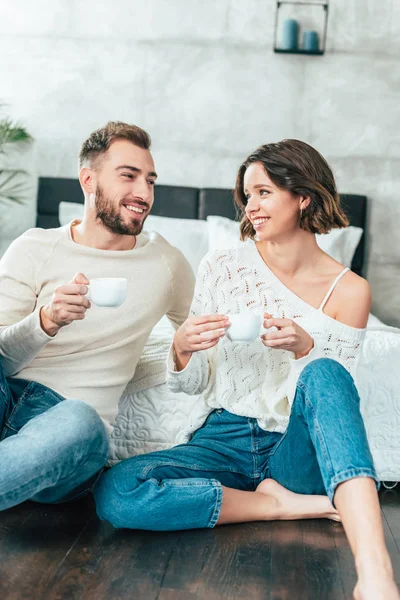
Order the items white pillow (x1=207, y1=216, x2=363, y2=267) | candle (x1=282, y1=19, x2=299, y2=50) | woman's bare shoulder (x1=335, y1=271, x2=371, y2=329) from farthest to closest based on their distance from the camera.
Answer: candle (x1=282, y1=19, x2=299, y2=50) < white pillow (x1=207, y1=216, x2=363, y2=267) < woman's bare shoulder (x1=335, y1=271, x2=371, y2=329)

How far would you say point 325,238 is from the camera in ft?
12.4

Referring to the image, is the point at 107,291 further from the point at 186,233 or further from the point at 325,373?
the point at 186,233

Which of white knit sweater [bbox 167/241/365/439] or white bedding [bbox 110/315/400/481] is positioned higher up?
white knit sweater [bbox 167/241/365/439]

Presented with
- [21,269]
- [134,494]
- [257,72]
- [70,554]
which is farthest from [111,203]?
[257,72]

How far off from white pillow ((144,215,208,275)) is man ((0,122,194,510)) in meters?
1.45

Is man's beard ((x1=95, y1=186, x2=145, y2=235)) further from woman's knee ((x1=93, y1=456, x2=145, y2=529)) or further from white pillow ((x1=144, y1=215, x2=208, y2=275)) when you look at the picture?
white pillow ((x1=144, y1=215, x2=208, y2=275))

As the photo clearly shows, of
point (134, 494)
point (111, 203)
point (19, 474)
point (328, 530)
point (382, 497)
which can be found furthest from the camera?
point (382, 497)

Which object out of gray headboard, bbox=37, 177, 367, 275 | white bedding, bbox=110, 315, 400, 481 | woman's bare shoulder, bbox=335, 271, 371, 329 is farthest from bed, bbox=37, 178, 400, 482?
gray headboard, bbox=37, 177, 367, 275

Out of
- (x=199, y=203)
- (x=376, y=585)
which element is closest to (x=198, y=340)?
(x=376, y=585)

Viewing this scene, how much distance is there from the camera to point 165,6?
13.6 feet

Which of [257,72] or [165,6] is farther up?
[165,6]

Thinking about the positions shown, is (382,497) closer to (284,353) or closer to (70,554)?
(284,353)

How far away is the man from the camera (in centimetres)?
178

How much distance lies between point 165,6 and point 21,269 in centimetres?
259
